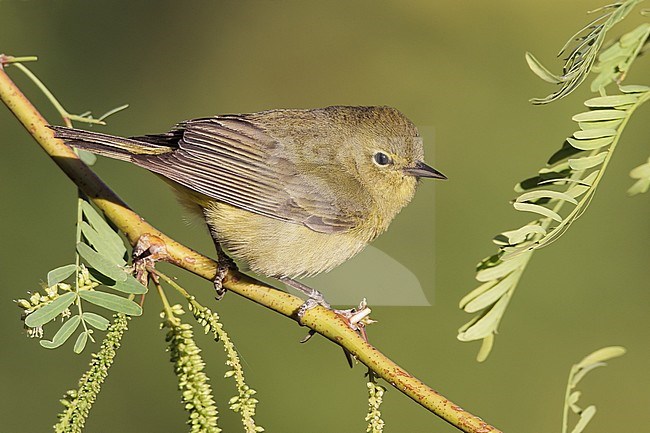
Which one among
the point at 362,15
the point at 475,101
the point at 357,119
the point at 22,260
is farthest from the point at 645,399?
the point at 22,260

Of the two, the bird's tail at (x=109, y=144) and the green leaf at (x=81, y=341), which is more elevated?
the bird's tail at (x=109, y=144)

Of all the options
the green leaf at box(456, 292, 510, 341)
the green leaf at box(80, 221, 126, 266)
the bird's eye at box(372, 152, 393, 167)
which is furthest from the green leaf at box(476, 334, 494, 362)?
the bird's eye at box(372, 152, 393, 167)

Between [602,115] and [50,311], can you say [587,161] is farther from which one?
[50,311]

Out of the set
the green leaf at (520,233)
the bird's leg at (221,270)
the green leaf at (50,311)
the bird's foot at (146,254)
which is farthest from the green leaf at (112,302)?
the green leaf at (520,233)

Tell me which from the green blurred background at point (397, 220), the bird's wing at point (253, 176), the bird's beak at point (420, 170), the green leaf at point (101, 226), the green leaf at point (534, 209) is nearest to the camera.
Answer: the green leaf at point (534, 209)

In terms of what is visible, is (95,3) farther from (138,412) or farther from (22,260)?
(138,412)

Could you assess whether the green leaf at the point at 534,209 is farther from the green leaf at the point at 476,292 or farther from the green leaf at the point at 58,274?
the green leaf at the point at 58,274
